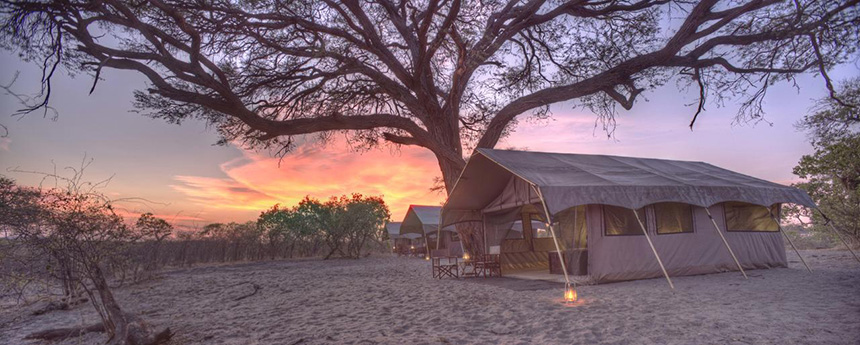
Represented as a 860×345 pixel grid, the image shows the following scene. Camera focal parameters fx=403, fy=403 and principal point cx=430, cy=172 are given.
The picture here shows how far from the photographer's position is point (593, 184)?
698cm

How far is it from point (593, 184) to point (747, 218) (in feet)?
14.8

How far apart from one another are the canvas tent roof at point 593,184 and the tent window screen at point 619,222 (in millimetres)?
592

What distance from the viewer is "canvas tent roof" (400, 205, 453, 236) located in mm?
22344

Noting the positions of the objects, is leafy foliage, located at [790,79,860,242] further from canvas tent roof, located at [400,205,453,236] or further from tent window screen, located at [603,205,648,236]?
canvas tent roof, located at [400,205,453,236]

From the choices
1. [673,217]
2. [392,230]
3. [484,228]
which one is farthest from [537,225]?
[392,230]

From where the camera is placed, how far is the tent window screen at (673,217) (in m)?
7.83

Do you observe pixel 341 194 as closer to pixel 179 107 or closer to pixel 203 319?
pixel 179 107

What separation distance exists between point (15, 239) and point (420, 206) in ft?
70.0

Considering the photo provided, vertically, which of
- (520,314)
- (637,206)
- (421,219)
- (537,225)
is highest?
(421,219)

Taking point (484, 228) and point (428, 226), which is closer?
point (484, 228)

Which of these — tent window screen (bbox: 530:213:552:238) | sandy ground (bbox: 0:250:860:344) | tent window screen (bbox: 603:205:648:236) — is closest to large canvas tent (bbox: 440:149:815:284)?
tent window screen (bbox: 603:205:648:236)

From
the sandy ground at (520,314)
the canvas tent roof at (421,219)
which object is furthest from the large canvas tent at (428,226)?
the sandy ground at (520,314)

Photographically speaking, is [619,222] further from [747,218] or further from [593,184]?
[747,218]

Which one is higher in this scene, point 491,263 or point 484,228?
point 484,228
